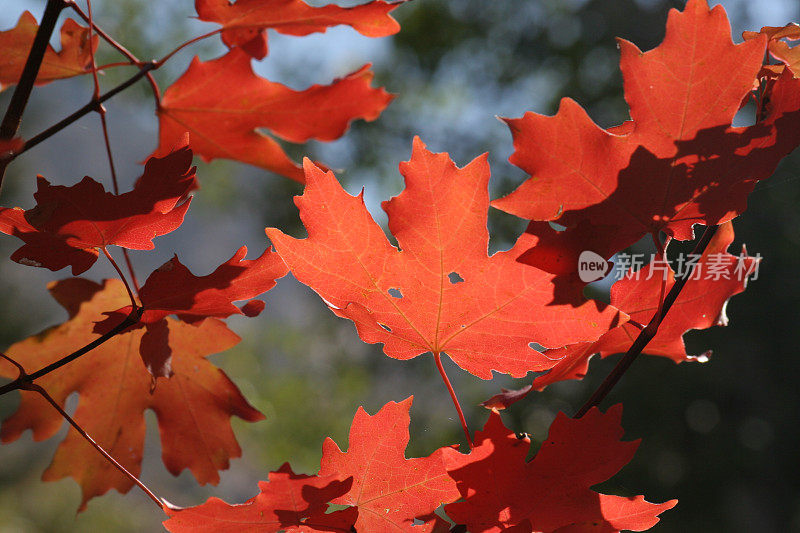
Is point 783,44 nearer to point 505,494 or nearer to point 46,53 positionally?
point 505,494

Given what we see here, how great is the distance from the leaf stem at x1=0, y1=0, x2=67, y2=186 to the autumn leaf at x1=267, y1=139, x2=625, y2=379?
13cm

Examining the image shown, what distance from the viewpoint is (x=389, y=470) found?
244mm

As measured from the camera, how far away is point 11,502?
12.3 ft

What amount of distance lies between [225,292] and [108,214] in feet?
0.17

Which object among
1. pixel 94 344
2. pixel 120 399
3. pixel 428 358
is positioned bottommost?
pixel 428 358

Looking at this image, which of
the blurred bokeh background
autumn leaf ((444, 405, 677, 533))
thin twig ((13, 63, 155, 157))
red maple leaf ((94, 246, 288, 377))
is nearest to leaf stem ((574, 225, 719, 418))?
autumn leaf ((444, 405, 677, 533))

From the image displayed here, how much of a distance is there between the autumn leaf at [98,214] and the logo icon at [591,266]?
0.14 m

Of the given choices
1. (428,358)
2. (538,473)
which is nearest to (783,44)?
(538,473)

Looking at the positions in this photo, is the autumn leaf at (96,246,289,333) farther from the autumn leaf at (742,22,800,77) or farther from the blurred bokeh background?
the blurred bokeh background

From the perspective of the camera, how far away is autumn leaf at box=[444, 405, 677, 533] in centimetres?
22

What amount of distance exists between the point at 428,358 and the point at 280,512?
4.29 metres

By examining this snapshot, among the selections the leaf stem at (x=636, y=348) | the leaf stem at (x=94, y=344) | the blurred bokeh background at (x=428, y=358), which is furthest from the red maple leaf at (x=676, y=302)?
the blurred bokeh background at (x=428, y=358)

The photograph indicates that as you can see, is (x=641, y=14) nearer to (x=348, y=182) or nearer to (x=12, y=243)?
(x=348, y=182)

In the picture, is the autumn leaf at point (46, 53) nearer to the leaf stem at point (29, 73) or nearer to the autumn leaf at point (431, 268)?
the leaf stem at point (29, 73)
